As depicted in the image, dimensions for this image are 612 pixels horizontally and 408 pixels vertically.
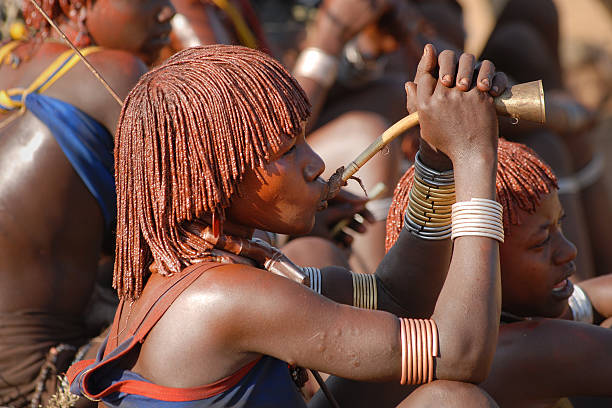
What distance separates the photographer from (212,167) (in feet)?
6.46

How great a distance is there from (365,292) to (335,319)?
63 centimetres

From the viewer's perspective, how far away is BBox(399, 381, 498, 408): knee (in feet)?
6.21

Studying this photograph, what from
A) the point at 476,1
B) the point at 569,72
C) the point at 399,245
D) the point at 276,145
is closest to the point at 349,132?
the point at 399,245

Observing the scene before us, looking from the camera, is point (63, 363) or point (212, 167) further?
point (63, 363)

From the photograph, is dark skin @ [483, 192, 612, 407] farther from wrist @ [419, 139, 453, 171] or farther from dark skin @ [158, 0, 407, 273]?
dark skin @ [158, 0, 407, 273]

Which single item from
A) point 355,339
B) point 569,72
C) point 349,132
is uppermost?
point 355,339

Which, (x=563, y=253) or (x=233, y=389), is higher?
(x=233, y=389)

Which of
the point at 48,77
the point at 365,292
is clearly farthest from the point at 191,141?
the point at 48,77

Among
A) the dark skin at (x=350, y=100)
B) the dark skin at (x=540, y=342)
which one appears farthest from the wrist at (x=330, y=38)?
the dark skin at (x=540, y=342)

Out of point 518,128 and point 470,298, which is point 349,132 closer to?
point 518,128

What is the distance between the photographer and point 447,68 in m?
1.97

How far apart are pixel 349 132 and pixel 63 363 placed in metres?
2.13

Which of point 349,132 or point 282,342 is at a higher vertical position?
point 282,342

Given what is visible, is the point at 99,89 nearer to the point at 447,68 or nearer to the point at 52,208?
the point at 52,208
